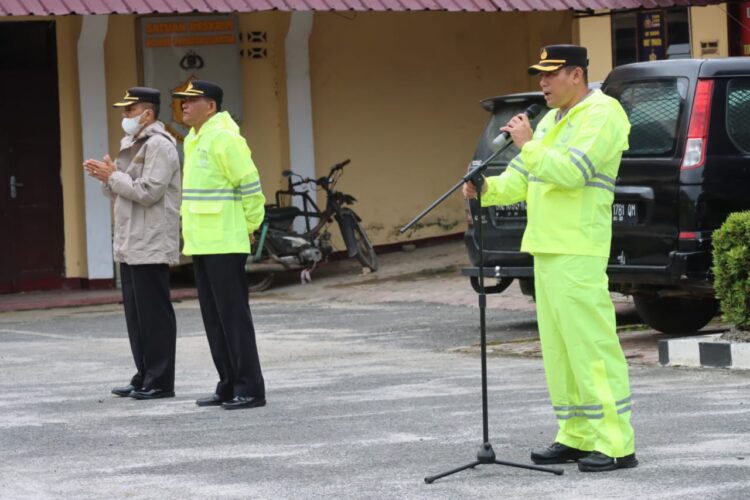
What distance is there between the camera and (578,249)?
720cm

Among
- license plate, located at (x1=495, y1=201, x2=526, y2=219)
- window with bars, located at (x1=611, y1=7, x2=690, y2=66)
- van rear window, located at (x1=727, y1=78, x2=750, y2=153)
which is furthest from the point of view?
window with bars, located at (x1=611, y1=7, x2=690, y2=66)

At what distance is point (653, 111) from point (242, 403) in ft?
12.2

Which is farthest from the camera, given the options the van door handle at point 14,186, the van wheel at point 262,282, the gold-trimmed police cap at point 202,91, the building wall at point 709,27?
the building wall at point 709,27

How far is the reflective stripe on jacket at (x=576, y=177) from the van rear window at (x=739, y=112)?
4.09 metres

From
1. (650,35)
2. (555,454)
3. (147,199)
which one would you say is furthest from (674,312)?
(650,35)

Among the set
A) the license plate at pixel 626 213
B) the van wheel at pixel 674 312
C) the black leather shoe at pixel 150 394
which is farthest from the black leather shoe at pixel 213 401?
the van wheel at pixel 674 312

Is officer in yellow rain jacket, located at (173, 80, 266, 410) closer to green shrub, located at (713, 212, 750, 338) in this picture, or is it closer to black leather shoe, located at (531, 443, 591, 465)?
black leather shoe, located at (531, 443, 591, 465)

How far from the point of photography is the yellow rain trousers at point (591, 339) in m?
7.18

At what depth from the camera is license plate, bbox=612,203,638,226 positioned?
37.1ft

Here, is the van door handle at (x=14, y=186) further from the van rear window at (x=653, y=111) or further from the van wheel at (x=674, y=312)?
the van rear window at (x=653, y=111)

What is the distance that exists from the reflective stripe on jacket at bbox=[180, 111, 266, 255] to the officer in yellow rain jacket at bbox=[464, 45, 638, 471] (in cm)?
258

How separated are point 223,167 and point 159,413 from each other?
1.46m

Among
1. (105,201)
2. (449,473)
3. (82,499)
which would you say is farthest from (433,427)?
(105,201)

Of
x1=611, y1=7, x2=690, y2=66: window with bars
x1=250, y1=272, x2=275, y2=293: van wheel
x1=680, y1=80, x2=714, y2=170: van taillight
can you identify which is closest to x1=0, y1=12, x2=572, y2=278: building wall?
x1=611, y1=7, x2=690, y2=66: window with bars
